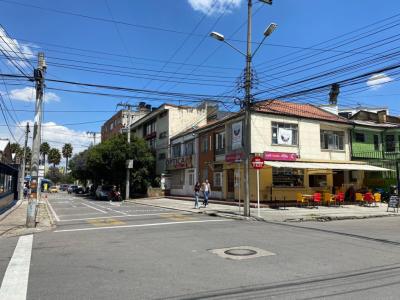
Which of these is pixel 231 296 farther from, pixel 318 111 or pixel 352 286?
pixel 318 111

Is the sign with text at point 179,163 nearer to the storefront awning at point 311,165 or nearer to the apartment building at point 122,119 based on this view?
the storefront awning at point 311,165

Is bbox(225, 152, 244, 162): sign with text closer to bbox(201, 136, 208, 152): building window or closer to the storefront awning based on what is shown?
the storefront awning

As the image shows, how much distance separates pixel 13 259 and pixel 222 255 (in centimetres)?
488

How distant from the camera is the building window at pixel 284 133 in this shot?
29.9m

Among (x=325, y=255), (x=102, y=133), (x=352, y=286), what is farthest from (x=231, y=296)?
(x=102, y=133)

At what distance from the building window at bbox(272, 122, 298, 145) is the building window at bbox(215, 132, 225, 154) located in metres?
4.98

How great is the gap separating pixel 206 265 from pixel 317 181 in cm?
2398

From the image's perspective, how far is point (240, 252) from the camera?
10.1 m

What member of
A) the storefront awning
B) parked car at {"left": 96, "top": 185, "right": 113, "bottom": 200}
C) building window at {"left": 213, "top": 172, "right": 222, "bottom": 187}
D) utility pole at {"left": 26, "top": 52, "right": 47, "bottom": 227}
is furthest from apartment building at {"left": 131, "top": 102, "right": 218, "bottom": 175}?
utility pole at {"left": 26, "top": 52, "right": 47, "bottom": 227}

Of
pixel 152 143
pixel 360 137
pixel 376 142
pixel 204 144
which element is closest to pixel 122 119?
pixel 152 143

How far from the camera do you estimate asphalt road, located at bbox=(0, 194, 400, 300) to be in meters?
6.57

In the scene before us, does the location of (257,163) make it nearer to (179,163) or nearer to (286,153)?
(286,153)

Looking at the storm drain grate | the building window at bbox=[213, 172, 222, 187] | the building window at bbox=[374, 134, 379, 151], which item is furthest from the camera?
the building window at bbox=[374, 134, 379, 151]

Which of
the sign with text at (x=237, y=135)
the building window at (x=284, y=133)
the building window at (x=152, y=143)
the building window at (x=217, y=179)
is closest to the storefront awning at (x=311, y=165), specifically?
the building window at (x=284, y=133)
